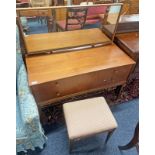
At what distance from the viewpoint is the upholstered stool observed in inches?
45.9

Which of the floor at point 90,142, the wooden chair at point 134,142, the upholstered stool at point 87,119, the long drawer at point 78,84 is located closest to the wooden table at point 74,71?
the long drawer at point 78,84

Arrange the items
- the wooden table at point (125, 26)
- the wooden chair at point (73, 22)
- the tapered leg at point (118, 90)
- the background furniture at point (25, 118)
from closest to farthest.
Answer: the background furniture at point (25, 118) → the wooden table at point (125, 26) → the tapered leg at point (118, 90) → the wooden chair at point (73, 22)

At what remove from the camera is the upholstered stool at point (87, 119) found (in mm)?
1167

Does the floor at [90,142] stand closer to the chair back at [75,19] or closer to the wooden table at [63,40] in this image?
the wooden table at [63,40]

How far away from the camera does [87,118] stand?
1.23 meters

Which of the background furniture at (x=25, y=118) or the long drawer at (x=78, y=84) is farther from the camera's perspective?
the long drawer at (x=78, y=84)

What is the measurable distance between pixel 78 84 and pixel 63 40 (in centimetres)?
45

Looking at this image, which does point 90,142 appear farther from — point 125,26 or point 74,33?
point 125,26

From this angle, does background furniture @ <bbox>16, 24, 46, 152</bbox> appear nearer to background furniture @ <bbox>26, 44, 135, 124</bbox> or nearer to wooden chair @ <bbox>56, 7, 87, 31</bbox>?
background furniture @ <bbox>26, 44, 135, 124</bbox>

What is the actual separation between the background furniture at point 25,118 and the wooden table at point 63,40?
0.20 metres

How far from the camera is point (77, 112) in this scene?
1263 mm

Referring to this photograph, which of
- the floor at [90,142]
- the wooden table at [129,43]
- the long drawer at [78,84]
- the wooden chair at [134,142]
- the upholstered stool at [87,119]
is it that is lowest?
the floor at [90,142]

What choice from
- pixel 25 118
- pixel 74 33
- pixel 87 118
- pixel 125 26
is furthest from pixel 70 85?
pixel 125 26
